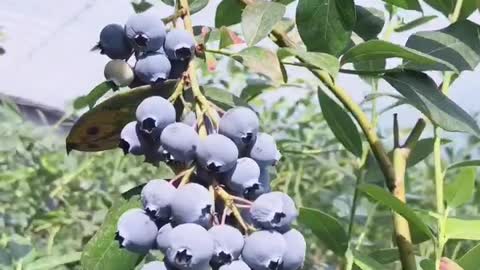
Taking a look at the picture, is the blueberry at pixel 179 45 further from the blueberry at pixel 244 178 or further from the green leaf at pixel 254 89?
the green leaf at pixel 254 89

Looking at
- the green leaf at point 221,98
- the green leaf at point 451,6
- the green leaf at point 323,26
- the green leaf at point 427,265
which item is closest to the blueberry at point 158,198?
the green leaf at point 221,98

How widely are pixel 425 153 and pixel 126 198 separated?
0.42m

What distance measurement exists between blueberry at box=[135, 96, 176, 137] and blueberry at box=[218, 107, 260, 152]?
0.10ft

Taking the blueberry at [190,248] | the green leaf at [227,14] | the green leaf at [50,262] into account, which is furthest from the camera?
the green leaf at [50,262]

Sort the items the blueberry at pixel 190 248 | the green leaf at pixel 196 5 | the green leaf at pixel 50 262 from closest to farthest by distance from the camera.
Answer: the blueberry at pixel 190 248
the green leaf at pixel 196 5
the green leaf at pixel 50 262

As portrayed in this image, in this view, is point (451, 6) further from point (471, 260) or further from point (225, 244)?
point (225, 244)

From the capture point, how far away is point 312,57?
660 mm

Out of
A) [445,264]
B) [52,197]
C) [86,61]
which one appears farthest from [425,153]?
[86,61]

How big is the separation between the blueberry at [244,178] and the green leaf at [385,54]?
171mm

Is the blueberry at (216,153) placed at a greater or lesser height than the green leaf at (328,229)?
greater

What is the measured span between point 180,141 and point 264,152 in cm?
6

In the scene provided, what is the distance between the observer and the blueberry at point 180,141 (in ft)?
1.88

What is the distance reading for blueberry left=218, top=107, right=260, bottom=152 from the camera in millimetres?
587

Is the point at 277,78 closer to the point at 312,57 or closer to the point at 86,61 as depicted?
the point at 312,57
